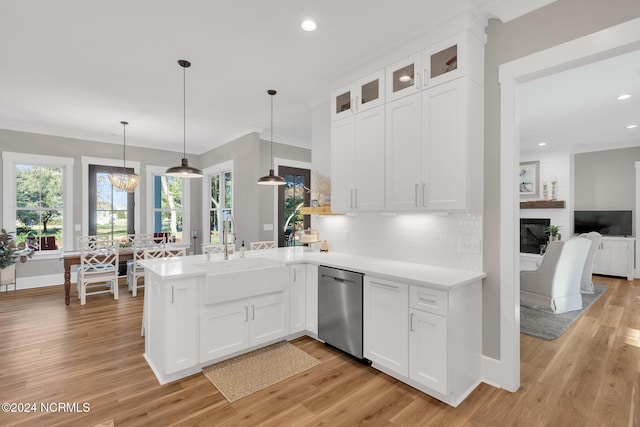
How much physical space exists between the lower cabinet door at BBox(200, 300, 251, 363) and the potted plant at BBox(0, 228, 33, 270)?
4.59m

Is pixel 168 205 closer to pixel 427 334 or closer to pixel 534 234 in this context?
pixel 427 334

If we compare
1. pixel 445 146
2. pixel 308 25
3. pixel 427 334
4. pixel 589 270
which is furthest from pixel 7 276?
pixel 589 270

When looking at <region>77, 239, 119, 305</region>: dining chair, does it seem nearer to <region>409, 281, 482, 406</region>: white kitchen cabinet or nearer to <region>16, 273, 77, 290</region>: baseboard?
<region>16, 273, 77, 290</region>: baseboard

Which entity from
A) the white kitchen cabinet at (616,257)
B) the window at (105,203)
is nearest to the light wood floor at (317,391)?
the window at (105,203)

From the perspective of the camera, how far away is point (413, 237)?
314cm

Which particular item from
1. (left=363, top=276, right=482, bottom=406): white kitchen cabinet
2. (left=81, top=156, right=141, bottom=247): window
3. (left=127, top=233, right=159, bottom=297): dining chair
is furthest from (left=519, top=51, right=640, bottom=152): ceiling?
(left=81, top=156, right=141, bottom=247): window

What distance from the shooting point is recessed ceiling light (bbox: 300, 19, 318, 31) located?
262 centimetres

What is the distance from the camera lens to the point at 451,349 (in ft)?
7.30

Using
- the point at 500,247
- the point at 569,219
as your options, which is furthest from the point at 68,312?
the point at 569,219

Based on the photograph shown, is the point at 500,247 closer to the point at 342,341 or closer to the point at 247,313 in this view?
the point at 342,341

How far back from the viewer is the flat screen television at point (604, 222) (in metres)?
6.60

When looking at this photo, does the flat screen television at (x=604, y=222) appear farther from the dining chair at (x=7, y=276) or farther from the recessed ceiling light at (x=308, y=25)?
the dining chair at (x=7, y=276)

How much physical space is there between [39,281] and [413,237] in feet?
22.7

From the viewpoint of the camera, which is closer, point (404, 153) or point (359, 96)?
point (404, 153)
